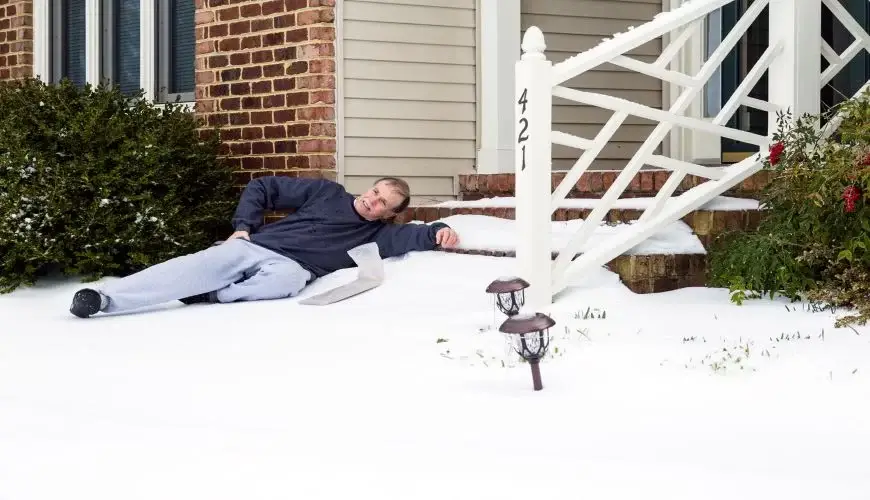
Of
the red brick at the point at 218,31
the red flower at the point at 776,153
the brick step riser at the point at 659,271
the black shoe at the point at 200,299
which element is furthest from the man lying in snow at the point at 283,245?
the red flower at the point at 776,153

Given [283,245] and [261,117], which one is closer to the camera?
[283,245]

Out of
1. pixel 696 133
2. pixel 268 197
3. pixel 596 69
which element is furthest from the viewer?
pixel 596 69

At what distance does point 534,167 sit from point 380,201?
1202 mm

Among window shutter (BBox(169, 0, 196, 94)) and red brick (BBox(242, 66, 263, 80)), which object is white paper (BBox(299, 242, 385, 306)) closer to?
red brick (BBox(242, 66, 263, 80))

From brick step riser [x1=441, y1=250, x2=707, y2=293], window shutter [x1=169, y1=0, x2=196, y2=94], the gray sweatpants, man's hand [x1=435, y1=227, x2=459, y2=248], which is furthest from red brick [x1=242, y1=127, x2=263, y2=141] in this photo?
brick step riser [x1=441, y1=250, x2=707, y2=293]

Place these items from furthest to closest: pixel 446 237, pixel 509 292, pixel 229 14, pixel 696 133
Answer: pixel 696 133 → pixel 229 14 → pixel 446 237 → pixel 509 292

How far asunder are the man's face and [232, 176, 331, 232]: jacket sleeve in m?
0.30

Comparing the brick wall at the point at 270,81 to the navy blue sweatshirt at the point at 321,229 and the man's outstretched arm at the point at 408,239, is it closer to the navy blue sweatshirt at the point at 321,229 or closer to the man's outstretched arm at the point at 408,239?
the navy blue sweatshirt at the point at 321,229

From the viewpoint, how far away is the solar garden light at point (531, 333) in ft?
11.5

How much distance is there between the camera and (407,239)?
6156mm

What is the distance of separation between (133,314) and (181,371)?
63.2 inches

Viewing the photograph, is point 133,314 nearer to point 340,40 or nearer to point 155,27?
point 340,40

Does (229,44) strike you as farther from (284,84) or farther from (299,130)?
(299,130)

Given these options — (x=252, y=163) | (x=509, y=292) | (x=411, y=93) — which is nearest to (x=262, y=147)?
(x=252, y=163)
